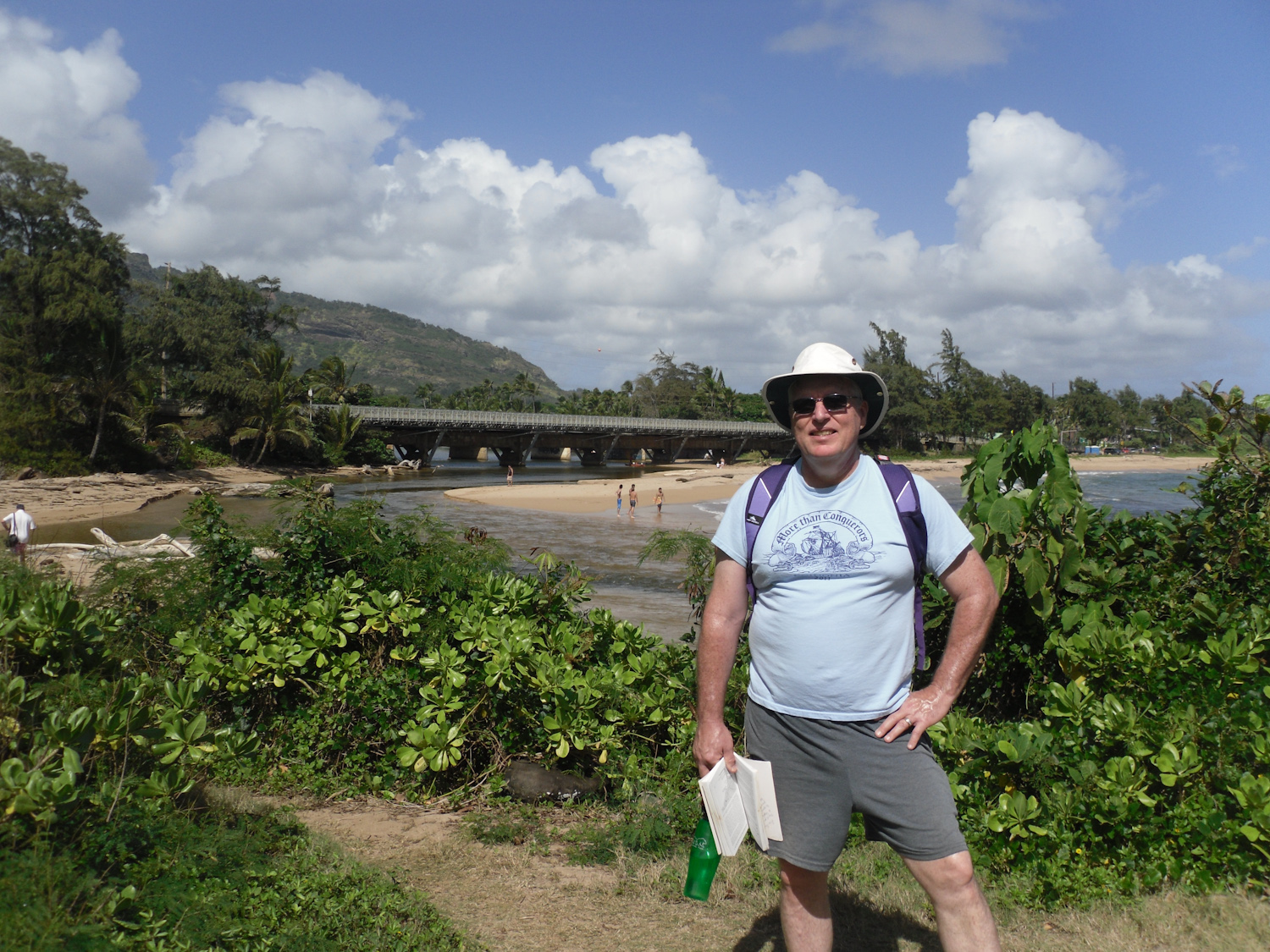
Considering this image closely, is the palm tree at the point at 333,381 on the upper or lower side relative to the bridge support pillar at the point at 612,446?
upper

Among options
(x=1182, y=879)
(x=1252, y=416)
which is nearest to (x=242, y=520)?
(x=1182, y=879)

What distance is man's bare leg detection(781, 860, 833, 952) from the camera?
227 centimetres

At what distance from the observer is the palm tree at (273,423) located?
43.1m

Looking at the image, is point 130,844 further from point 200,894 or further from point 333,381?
point 333,381

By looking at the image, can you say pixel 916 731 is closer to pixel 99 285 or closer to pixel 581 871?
pixel 581 871

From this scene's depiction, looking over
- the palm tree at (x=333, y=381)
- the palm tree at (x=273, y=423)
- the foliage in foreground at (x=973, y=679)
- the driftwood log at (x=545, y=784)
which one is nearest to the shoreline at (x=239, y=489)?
the palm tree at (x=273, y=423)

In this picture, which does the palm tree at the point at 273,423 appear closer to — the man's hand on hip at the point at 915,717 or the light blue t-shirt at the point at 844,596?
the light blue t-shirt at the point at 844,596

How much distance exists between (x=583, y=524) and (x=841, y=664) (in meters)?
24.6

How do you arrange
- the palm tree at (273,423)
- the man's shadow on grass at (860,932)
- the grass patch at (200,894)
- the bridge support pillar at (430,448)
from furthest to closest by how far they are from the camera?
1. the bridge support pillar at (430,448)
2. the palm tree at (273,423)
3. the man's shadow on grass at (860,932)
4. the grass patch at (200,894)

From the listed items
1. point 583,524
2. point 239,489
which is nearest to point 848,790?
point 583,524

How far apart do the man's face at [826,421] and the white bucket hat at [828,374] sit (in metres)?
0.03

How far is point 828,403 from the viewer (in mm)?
2279

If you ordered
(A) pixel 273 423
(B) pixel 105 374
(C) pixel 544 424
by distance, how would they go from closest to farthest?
(B) pixel 105 374 → (A) pixel 273 423 → (C) pixel 544 424

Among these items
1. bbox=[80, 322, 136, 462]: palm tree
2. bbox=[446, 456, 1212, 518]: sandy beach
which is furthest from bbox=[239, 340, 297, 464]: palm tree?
bbox=[446, 456, 1212, 518]: sandy beach
